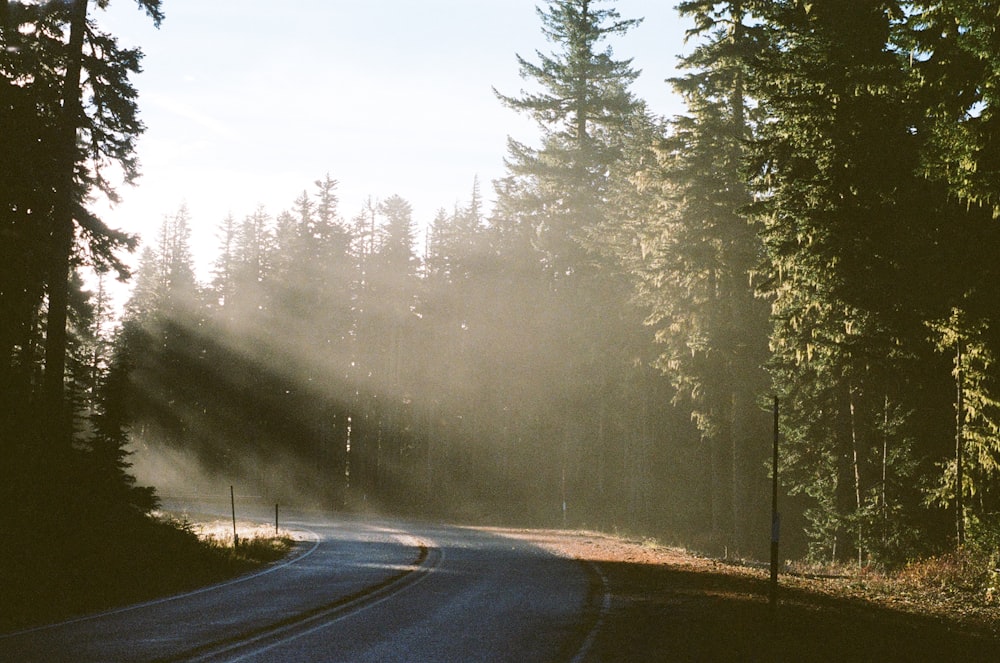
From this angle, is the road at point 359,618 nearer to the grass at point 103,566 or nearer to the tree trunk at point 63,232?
the grass at point 103,566

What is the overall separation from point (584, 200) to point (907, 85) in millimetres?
29201

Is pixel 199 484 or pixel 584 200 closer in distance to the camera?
pixel 584 200

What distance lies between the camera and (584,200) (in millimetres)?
50781

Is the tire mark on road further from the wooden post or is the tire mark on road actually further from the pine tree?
the pine tree

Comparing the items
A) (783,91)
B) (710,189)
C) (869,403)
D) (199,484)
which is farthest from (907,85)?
(199,484)

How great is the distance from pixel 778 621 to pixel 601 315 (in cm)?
3500

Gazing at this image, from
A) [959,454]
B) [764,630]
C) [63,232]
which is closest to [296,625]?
[764,630]

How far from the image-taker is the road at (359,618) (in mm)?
11625

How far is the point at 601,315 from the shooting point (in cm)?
4850

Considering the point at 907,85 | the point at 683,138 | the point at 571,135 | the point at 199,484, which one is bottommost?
the point at 199,484

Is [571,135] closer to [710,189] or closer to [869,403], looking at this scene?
[710,189]

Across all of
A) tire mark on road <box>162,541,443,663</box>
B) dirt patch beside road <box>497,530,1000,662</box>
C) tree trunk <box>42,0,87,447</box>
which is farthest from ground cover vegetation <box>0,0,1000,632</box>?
tire mark on road <box>162,541,443,663</box>

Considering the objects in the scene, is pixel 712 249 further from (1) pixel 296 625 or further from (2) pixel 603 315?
(1) pixel 296 625

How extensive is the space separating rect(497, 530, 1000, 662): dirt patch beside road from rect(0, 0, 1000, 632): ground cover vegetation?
4.10m
